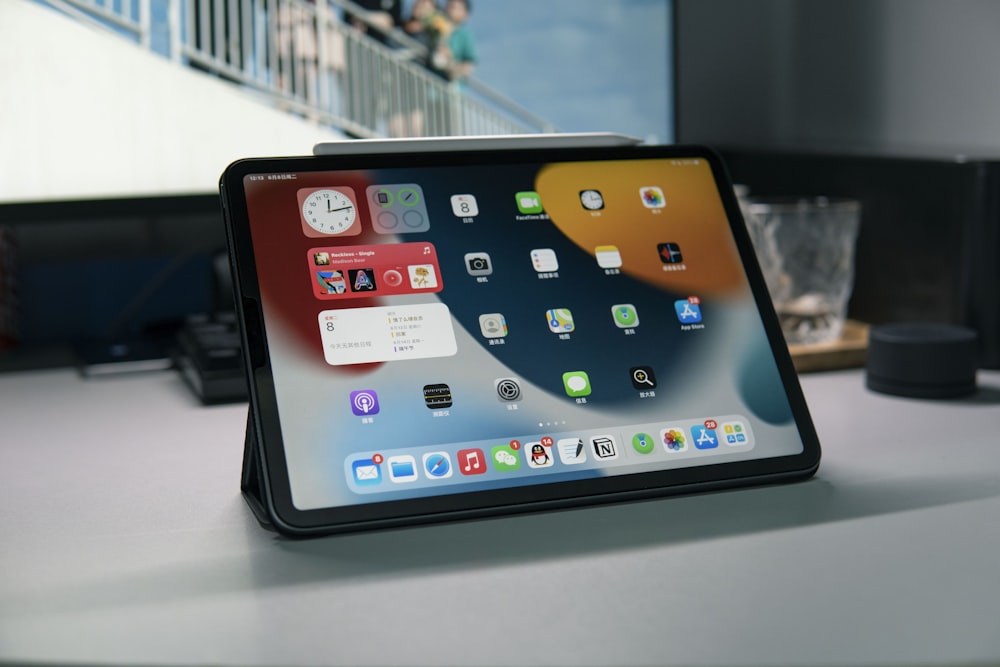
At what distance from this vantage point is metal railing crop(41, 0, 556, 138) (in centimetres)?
102

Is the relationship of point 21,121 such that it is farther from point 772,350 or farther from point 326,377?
point 772,350

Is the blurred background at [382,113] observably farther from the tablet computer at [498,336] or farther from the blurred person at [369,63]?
the tablet computer at [498,336]

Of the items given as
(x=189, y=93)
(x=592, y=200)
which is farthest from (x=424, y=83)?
(x=592, y=200)

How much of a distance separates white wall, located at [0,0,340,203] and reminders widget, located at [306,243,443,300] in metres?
0.45

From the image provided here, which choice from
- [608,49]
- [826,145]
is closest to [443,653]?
[608,49]

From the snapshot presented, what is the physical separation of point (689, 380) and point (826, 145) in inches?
30.1

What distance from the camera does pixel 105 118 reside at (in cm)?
101

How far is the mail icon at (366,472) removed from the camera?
0.60 metres

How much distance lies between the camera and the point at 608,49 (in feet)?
3.84

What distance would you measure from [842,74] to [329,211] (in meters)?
0.91

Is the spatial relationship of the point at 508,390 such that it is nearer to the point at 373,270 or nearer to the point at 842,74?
the point at 373,270

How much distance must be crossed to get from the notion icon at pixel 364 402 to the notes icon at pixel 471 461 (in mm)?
58

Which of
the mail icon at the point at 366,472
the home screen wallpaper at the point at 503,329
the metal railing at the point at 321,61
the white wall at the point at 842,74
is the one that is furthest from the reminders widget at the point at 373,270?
the white wall at the point at 842,74

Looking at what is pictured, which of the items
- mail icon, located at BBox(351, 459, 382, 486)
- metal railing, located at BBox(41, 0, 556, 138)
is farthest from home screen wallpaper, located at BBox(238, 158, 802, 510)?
metal railing, located at BBox(41, 0, 556, 138)
